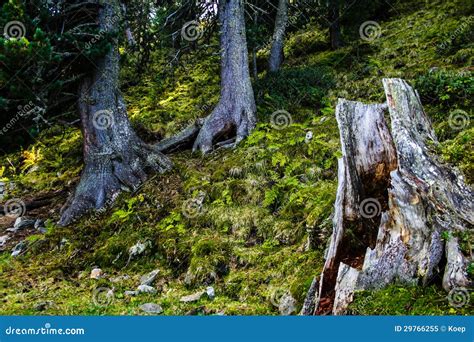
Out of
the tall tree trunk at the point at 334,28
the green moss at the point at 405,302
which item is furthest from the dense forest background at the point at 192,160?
the tall tree trunk at the point at 334,28

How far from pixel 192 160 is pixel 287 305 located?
550cm

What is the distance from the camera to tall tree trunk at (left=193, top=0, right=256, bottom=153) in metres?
9.78

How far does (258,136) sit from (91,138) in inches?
153

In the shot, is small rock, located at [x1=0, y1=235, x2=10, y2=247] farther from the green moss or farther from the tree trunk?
the green moss

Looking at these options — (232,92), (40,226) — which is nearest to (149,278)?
(40,226)

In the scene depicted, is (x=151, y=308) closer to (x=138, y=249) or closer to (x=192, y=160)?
(x=138, y=249)

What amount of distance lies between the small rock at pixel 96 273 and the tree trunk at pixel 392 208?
3.95m

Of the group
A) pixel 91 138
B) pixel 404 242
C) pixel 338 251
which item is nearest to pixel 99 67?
pixel 91 138

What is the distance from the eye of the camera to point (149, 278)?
585 centimetres

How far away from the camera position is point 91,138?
8664 mm

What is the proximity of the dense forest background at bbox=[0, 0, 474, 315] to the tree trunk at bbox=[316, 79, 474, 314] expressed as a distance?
0.17m

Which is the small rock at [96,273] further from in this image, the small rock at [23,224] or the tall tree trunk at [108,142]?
the small rock at [23,224]

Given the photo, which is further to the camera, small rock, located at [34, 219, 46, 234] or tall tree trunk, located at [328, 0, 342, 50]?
tall tree trunk, located at [328, 0, 342, 50]

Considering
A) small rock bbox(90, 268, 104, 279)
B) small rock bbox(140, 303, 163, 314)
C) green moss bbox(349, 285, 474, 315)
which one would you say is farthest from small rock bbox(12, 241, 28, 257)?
green moss bbox(349, 285, 474, 315)
